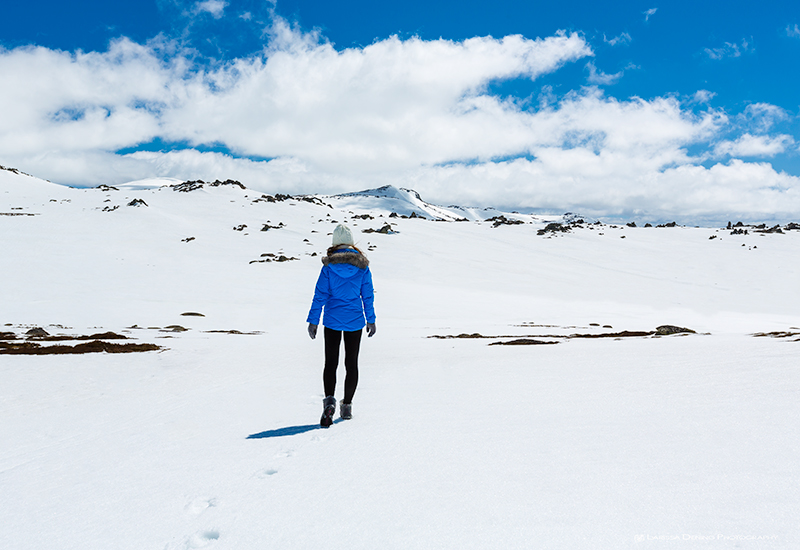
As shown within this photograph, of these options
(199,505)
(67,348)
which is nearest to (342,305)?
(199,505)

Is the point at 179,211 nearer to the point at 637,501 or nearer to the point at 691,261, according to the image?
the point at 691,261

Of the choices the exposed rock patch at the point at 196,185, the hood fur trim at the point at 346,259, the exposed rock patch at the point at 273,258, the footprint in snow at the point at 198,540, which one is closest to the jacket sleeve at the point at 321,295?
the hood fur trim at the point at 346,259

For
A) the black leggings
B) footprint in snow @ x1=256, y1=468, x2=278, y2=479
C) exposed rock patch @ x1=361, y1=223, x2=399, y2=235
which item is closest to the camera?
footprint in snow @ x1=256, y1=468, x2=278, y2=479

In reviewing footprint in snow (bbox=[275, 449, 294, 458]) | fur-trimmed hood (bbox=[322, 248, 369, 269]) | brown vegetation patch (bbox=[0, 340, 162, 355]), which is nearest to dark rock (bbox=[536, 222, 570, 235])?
brown vegetation patch (bbox=[0, 340, 162, 355])

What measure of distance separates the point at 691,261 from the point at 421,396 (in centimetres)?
5624

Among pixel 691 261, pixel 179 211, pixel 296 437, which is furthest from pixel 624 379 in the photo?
pixel 179 211

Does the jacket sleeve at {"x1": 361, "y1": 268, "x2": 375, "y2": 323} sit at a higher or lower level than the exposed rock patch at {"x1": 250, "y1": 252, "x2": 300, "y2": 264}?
lower

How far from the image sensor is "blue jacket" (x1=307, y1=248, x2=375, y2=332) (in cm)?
615

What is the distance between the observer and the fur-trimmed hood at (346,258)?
6188 millimetres

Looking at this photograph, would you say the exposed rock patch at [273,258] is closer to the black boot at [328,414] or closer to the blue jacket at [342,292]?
the blue jacket at [342,292]

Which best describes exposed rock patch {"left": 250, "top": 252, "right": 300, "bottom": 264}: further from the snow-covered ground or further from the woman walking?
the woman walking

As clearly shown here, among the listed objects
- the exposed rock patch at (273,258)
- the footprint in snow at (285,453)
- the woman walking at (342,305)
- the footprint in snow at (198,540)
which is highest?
the exposed rock patch at (273,258)

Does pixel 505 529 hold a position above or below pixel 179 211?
below

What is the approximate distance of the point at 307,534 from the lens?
10.3 ft
